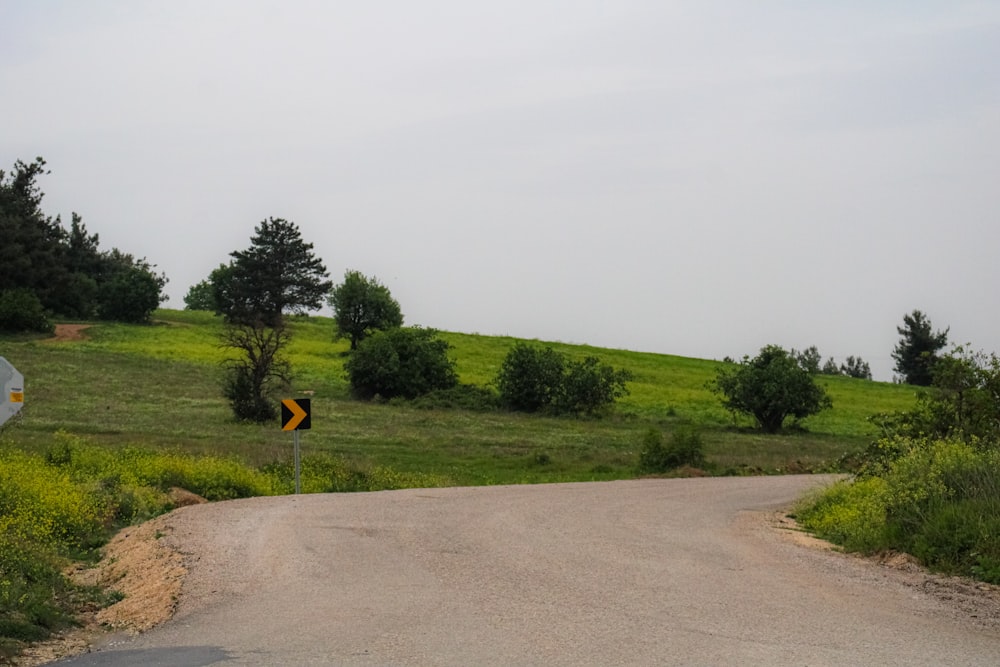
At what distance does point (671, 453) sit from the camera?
36.9 m

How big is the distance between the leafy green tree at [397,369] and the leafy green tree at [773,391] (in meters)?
15.1

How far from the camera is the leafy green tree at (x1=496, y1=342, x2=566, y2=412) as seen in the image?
2408 inches

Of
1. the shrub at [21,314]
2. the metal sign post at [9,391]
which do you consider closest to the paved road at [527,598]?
the metal sign post at [9,391]

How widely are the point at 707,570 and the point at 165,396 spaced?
43.8 m

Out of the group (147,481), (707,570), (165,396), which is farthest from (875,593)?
(165,396)

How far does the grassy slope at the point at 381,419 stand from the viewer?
123ft

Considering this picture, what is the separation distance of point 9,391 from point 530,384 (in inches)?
1949

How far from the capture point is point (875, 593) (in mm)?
11961

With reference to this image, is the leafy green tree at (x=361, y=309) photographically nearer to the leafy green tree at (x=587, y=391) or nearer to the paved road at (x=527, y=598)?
the leafy green tree at (x=587, y=391)

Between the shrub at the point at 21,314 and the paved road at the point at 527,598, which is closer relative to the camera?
the paved road at the point at 527,598

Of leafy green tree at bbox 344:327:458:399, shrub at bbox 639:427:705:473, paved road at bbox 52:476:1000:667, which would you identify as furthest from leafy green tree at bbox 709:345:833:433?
paved road at bbox 52:476:1000:667

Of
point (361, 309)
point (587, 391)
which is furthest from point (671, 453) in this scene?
point (361, 309)

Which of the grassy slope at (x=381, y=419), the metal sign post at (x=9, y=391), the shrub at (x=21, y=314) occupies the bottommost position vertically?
the grassy slope at (x=381, y=419)

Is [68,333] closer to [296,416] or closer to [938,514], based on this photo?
[296,416]
